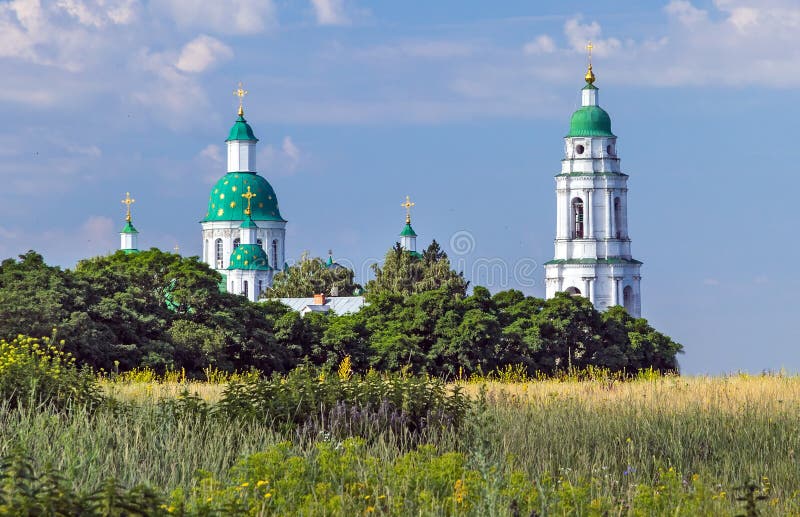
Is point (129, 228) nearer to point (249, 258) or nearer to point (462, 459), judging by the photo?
point (249, 258)

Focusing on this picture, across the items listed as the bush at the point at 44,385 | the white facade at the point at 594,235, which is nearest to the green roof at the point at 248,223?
the white facade at the point at 594,235

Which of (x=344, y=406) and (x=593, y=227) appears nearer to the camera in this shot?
(x=344, y=406)

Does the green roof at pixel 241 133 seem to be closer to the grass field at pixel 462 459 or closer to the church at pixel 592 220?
the church at pixel 592 220

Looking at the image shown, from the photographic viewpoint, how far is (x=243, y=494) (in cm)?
930

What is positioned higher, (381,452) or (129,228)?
(129,228)

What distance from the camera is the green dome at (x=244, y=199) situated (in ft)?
401

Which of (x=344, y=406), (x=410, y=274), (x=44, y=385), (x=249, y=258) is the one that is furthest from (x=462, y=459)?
(x=249, y=258)

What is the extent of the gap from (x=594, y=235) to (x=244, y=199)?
39532 millimetres

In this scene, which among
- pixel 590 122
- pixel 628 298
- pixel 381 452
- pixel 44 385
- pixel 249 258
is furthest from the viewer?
pixel 249 258

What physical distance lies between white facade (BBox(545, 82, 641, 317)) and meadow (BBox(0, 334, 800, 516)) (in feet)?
258

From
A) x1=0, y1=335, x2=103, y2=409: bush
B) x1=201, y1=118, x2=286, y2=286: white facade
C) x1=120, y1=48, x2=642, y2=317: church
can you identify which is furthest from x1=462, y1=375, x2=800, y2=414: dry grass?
x1=201, y1=118, x2=286, y2=286: white facade

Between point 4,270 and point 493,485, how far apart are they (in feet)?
82.3

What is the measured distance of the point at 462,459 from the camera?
33.2ft

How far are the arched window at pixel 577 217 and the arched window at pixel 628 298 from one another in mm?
5443
